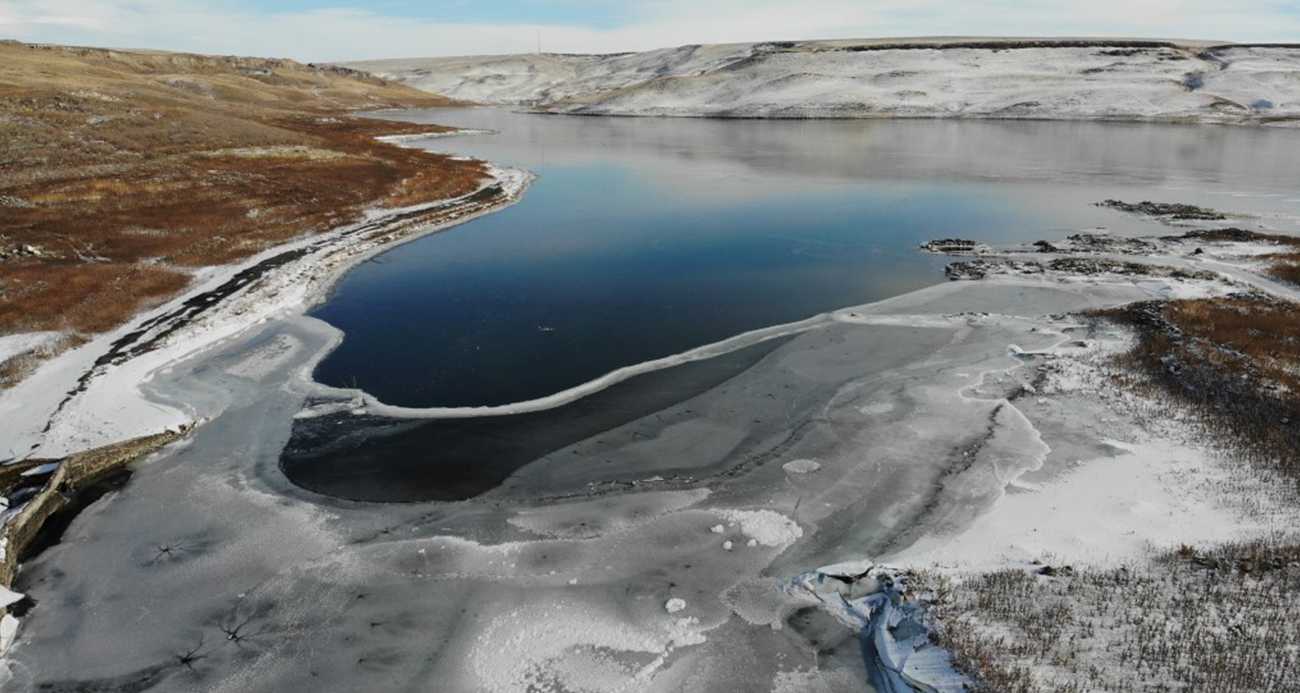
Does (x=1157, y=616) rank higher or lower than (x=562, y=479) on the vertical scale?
higher

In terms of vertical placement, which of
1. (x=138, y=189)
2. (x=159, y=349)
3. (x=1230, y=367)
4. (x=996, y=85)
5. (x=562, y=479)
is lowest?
(x=562, y=479)

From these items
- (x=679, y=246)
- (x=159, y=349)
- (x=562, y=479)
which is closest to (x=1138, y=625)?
(x=562, y=479)

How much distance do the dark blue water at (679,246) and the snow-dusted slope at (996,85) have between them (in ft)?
171

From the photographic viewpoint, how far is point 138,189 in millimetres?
38688

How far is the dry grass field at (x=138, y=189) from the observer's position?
969 inches

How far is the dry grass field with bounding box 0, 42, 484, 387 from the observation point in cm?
2461

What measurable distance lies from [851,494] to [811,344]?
27.4ft

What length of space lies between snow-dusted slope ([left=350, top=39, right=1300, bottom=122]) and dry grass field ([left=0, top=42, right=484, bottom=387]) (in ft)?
287

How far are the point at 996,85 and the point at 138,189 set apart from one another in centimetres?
14477

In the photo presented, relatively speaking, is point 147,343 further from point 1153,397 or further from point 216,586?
point 1153,397

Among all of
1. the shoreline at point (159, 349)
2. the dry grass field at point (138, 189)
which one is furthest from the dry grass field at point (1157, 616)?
the dry grass field at point (138, 189)

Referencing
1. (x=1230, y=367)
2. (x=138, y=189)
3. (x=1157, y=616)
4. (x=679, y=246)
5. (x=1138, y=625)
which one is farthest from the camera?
(x=138, y=189)

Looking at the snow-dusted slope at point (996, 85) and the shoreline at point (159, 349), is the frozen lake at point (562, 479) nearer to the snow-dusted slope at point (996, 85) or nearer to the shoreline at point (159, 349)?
the shoreline at point (159, 349)

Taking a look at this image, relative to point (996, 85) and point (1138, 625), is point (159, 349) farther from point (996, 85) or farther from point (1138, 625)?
point (996, 85)
